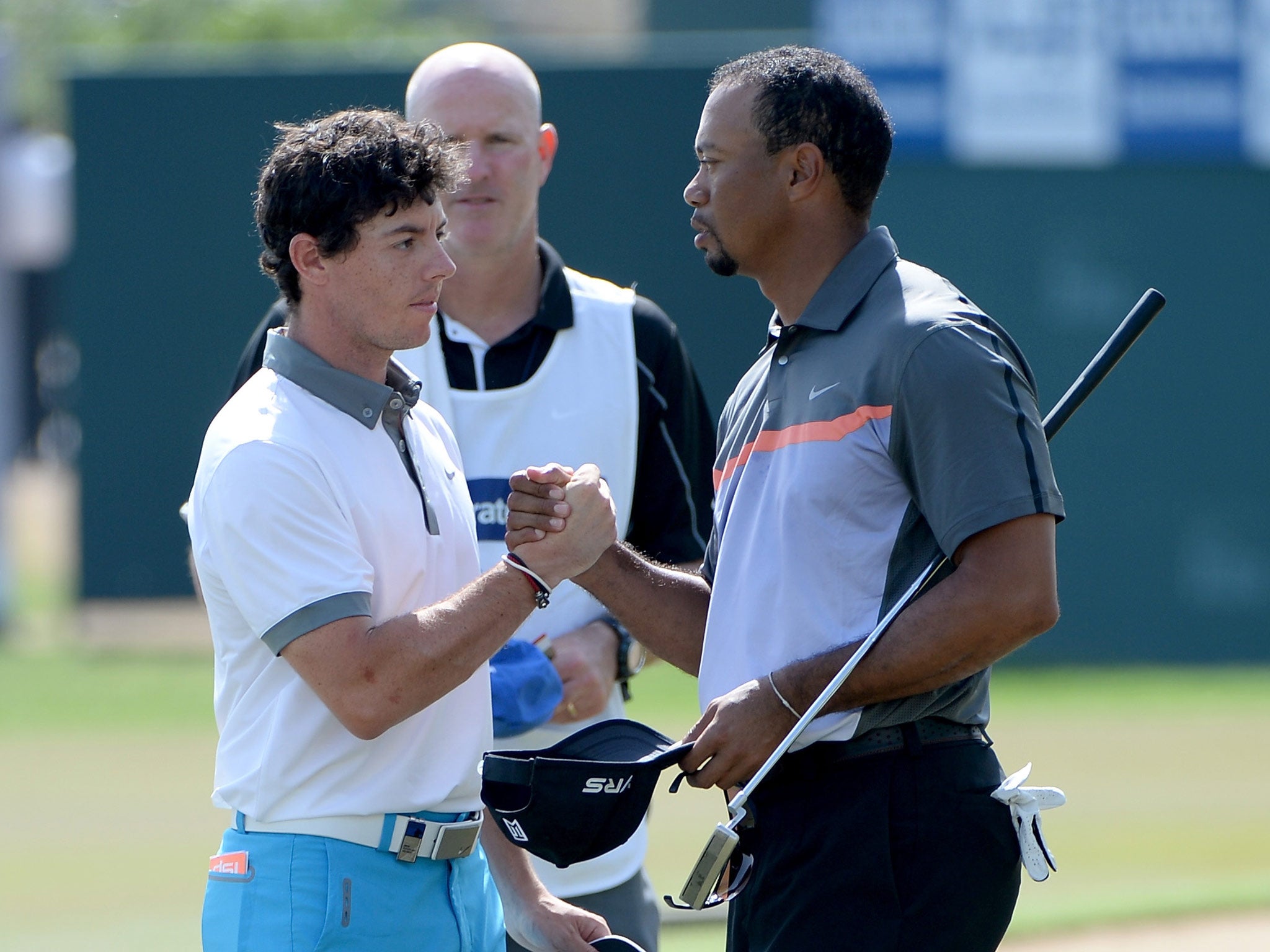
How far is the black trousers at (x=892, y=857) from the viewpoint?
9.45ft

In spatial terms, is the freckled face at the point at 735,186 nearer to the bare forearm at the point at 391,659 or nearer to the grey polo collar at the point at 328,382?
the grey polo collar at the point at 328,382

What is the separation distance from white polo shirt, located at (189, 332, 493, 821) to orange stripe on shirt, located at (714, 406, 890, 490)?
1.91ft

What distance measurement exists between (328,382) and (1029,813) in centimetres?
144

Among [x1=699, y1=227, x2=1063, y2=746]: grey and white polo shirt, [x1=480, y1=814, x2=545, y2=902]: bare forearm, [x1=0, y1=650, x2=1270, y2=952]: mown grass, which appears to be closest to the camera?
[x1=699, y1=227, x2=1063, y2=746]: grey and white polo shirt

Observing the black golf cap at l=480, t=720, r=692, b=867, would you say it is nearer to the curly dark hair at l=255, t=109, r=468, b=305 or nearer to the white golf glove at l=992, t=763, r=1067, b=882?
the white golf glove at l=992, t=763, r=1067, b=882

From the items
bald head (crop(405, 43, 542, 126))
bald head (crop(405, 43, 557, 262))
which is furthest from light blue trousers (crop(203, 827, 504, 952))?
bald head (crop(405, 43, 542, 126))

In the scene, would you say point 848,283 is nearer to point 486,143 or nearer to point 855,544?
point 855,544

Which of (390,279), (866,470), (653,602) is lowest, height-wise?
(653,602)

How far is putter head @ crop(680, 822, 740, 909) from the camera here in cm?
287

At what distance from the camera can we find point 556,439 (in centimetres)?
391

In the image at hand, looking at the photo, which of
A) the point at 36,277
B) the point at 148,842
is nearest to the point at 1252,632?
the point at 148,842

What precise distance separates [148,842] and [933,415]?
6412mm

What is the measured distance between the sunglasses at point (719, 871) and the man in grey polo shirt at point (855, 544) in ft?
0.09

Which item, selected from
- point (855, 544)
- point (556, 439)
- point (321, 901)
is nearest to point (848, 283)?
point (855, 544)
